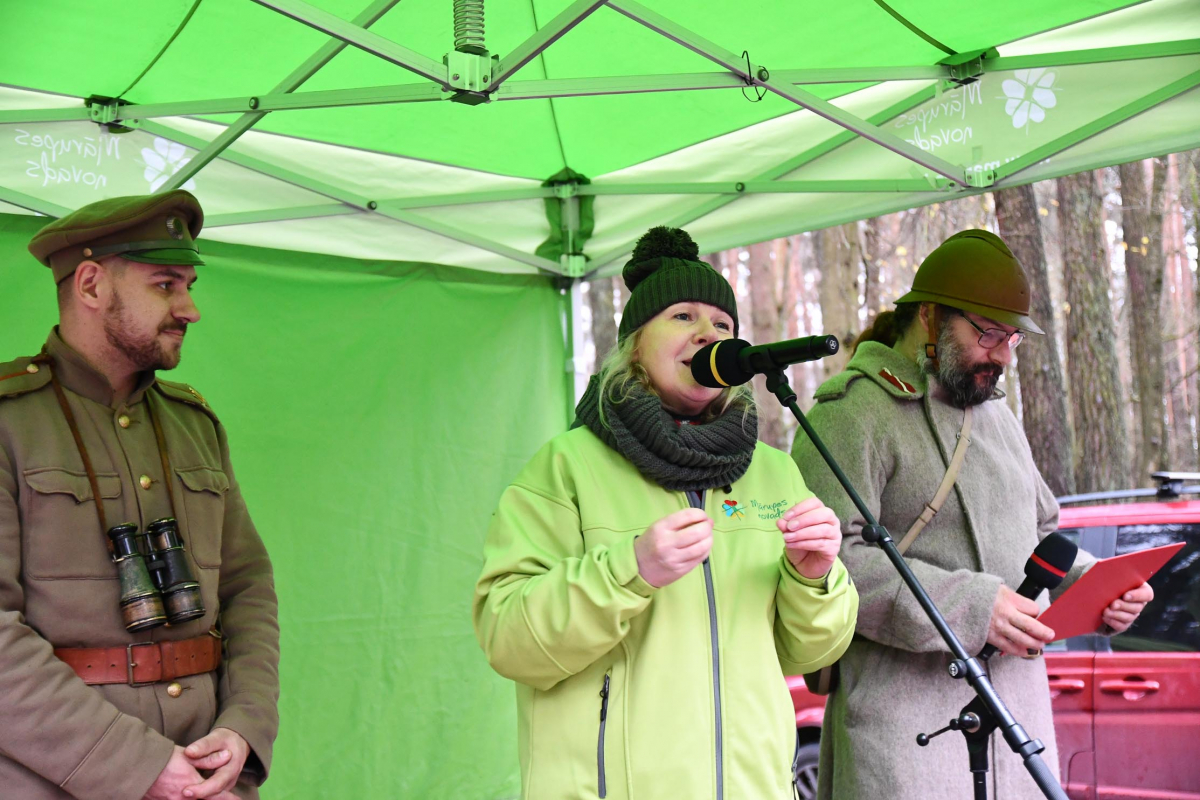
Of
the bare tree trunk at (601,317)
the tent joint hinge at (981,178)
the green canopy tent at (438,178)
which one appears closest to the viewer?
the green canopy tent at (438,178)

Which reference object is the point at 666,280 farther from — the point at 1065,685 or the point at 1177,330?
the point at 1177,330

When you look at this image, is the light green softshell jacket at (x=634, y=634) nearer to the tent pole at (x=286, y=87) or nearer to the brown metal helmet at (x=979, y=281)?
the brown metal helmet at (x=979, y=281)

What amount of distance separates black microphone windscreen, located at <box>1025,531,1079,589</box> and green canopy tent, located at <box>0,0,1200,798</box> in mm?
1444

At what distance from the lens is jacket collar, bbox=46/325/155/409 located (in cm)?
231

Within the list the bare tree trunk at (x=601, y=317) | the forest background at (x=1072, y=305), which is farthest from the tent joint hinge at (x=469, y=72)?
the bare tree trunk at (x=601, y=317)

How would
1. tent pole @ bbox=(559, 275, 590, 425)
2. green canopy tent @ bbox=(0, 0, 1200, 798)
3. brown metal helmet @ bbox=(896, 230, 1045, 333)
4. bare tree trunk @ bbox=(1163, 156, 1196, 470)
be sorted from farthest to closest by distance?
bare tree trunk @ bbox=(1163, 156, 1196, 470) → tent pole @ bbox=(559, 275, 590, 425) → green canopy tent @ bbox=(0, 0, 1200, 798) → brown metal helmet @ bbox=(896, 230, 1045, 333)

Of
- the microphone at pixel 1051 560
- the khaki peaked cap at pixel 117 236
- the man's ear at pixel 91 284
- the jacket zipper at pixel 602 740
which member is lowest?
the jacket zipper at pixel 602 740

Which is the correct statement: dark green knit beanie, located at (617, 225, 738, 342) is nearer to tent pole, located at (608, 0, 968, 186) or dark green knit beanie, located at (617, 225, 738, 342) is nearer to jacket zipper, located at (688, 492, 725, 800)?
jacket zipper, located at (688, 492, 725, 800)

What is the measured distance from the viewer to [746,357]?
6.13 feet

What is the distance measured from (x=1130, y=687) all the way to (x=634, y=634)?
3.08 metres

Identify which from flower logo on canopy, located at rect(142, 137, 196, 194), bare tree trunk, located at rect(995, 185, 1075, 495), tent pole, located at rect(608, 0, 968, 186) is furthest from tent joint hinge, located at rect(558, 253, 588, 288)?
bare tree trunk, located at rect(995, 185, 1075, 495)

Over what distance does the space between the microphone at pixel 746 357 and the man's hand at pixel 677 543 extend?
30 cm

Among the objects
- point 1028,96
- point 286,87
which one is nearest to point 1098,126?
point 1028,96

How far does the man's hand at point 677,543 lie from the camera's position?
5.50 feet
